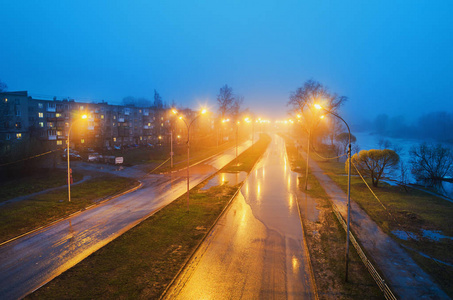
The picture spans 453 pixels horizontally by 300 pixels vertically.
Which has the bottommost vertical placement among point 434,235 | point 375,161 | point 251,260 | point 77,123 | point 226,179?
point 251,260

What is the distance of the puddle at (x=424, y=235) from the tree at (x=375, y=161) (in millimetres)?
11246

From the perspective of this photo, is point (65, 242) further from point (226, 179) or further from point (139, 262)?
point (226, 179)

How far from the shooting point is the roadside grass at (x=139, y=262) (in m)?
→ 9.45

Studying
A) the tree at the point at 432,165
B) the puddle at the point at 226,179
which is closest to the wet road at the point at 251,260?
the puddle at the point at 226,179

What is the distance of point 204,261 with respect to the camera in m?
11.7

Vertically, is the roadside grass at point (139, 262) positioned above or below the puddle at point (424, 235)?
below

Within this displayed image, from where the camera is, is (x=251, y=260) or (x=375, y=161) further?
(x=375, y=161)

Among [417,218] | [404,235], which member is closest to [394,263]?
[404,235]

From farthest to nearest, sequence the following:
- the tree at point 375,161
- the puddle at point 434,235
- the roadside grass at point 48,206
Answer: the tree at point 375,161, the roadside grass at point 48,206, the puddle at point 434,235

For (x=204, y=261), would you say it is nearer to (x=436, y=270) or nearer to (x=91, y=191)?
(x=436, y=270)

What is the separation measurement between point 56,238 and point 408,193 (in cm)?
2693

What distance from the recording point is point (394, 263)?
447 inches

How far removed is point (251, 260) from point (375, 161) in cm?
1924

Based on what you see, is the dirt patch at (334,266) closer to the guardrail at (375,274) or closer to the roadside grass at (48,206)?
the guardrail at (375,274)
